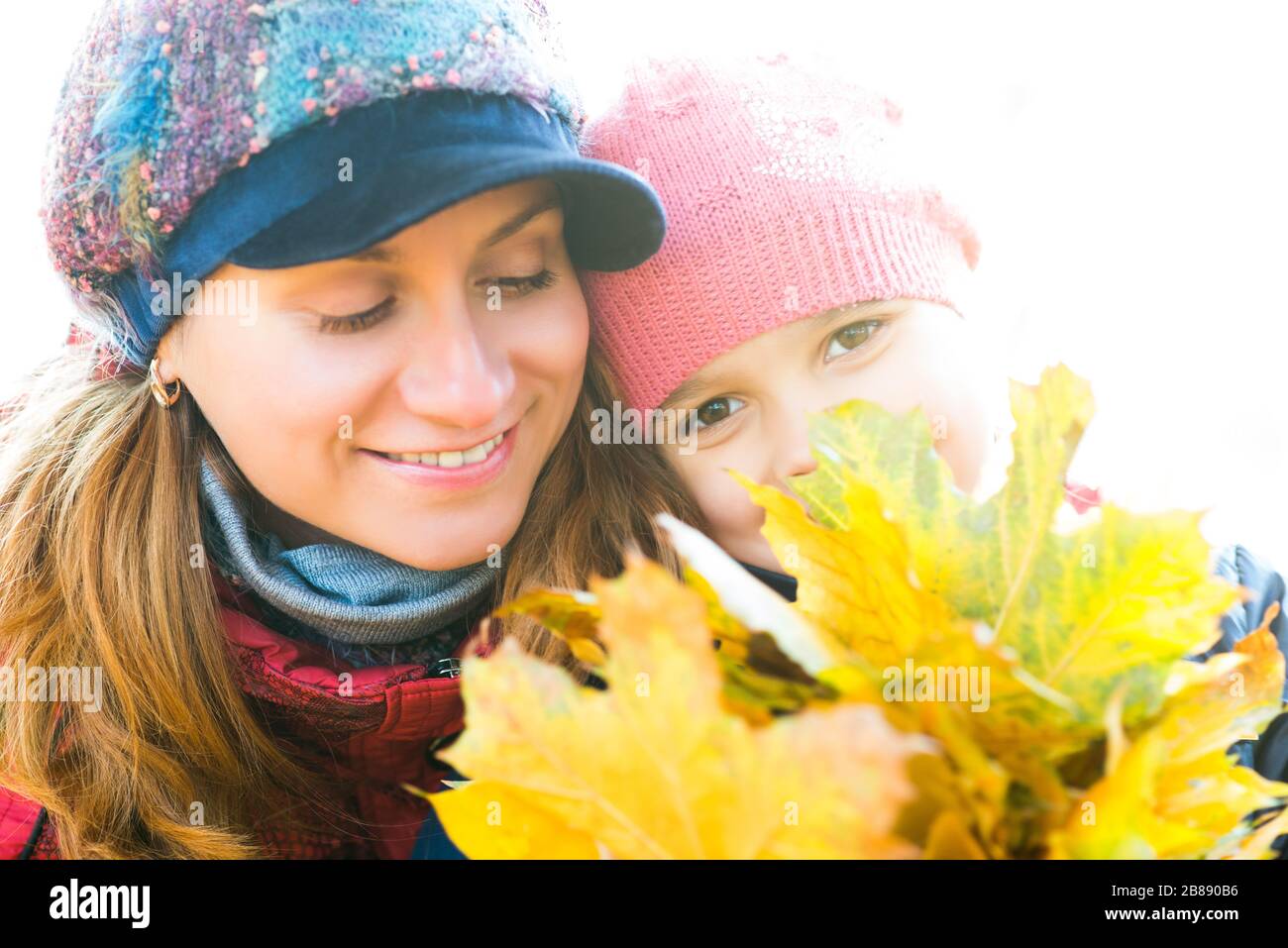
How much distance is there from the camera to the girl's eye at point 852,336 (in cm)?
134

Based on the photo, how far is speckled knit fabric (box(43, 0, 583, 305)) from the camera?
102 cm

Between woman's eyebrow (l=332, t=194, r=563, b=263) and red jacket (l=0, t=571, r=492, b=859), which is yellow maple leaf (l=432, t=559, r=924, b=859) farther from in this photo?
red jacket (l=0, t=571, r=492, b=859)

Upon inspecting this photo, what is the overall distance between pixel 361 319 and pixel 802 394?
51 cm

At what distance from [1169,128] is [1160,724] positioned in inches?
117

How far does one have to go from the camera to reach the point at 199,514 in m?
1.40

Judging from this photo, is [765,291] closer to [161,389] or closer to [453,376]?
[453,376]

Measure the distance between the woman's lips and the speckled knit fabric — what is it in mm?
331

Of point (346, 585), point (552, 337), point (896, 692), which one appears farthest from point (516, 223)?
point (896, 692)

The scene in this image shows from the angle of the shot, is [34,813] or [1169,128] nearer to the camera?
[34,813]

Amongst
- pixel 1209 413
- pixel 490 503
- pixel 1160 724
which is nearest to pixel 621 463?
pixel 490 503

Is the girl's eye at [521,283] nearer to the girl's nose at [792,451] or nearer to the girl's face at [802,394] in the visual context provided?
the girl's face at [802,394]

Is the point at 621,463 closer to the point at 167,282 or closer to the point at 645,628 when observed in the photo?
the point at 167,282

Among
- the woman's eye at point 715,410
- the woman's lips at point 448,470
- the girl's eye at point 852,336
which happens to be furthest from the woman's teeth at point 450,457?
the girl's eye at point 852,336

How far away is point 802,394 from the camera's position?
4.24 feet
